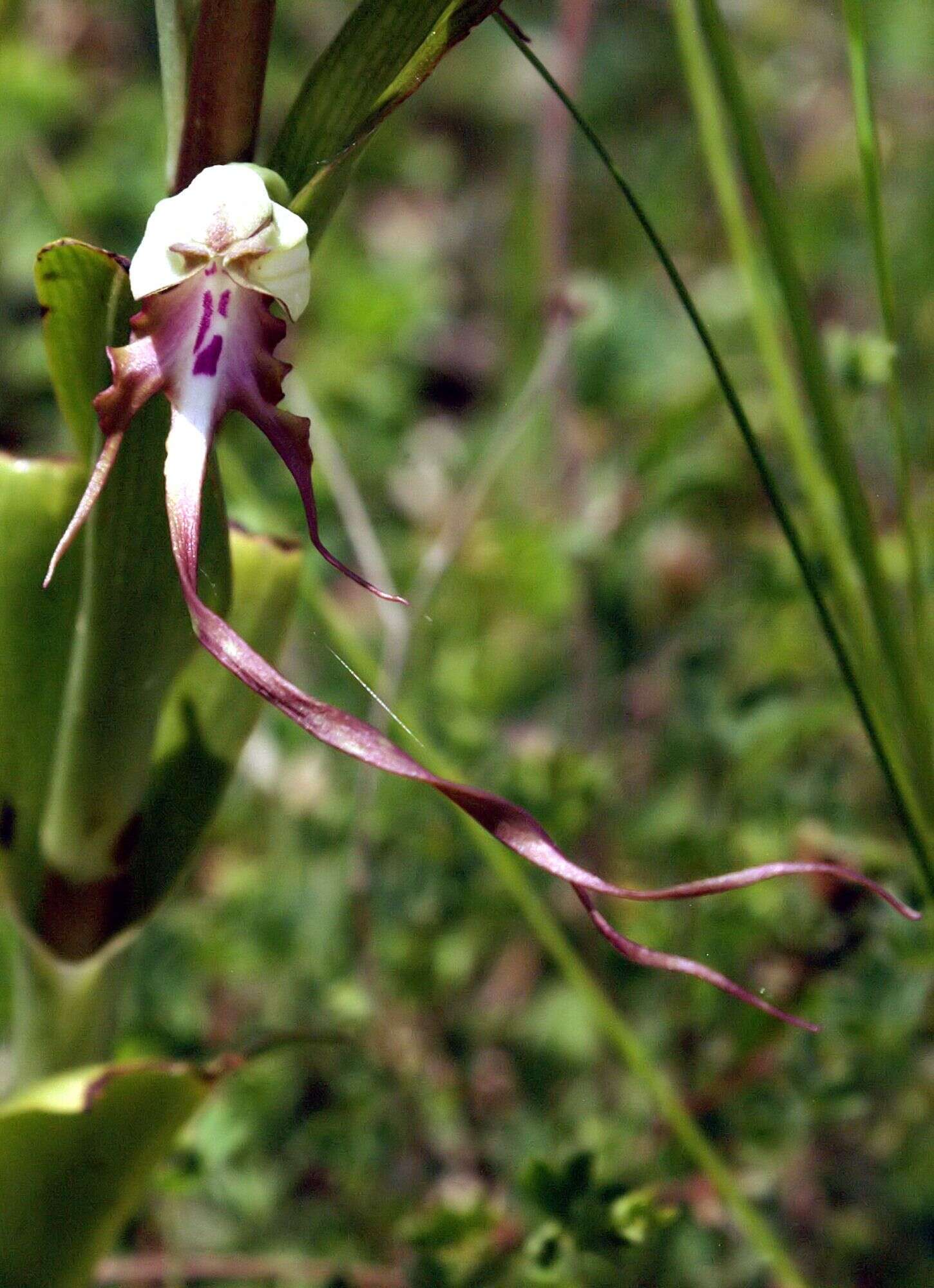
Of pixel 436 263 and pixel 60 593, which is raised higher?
pixel 436 263

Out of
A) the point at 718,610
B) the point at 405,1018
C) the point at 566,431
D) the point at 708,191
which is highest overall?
the point at 708,191

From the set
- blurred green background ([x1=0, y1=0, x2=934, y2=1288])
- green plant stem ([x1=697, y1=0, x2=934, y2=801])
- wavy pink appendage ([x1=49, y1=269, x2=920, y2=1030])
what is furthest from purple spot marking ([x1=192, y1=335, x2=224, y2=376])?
Result: green plant stem ([x1=697, y1=0, x2=934, y2=801])

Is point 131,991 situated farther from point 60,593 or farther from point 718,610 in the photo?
point 718,610

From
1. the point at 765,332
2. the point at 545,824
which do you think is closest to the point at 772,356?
the point at 765,332

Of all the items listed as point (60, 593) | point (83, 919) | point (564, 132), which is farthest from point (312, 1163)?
point (564, 132)

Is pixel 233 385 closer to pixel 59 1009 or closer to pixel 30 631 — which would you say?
pixel 30 631

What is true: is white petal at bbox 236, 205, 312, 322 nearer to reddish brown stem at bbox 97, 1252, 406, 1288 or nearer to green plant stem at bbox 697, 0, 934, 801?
green plant stem at bbox 697, 0, 934, 801

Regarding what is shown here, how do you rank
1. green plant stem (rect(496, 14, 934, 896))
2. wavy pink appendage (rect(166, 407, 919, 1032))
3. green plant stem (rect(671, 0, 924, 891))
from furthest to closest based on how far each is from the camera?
1. green plant stem (rect(671, 0, 924, 891))
2. green plant stem (rect(496, 14, 934, 896))
3. wavy pink appendage (rect(166, 407, 919, 1032))
